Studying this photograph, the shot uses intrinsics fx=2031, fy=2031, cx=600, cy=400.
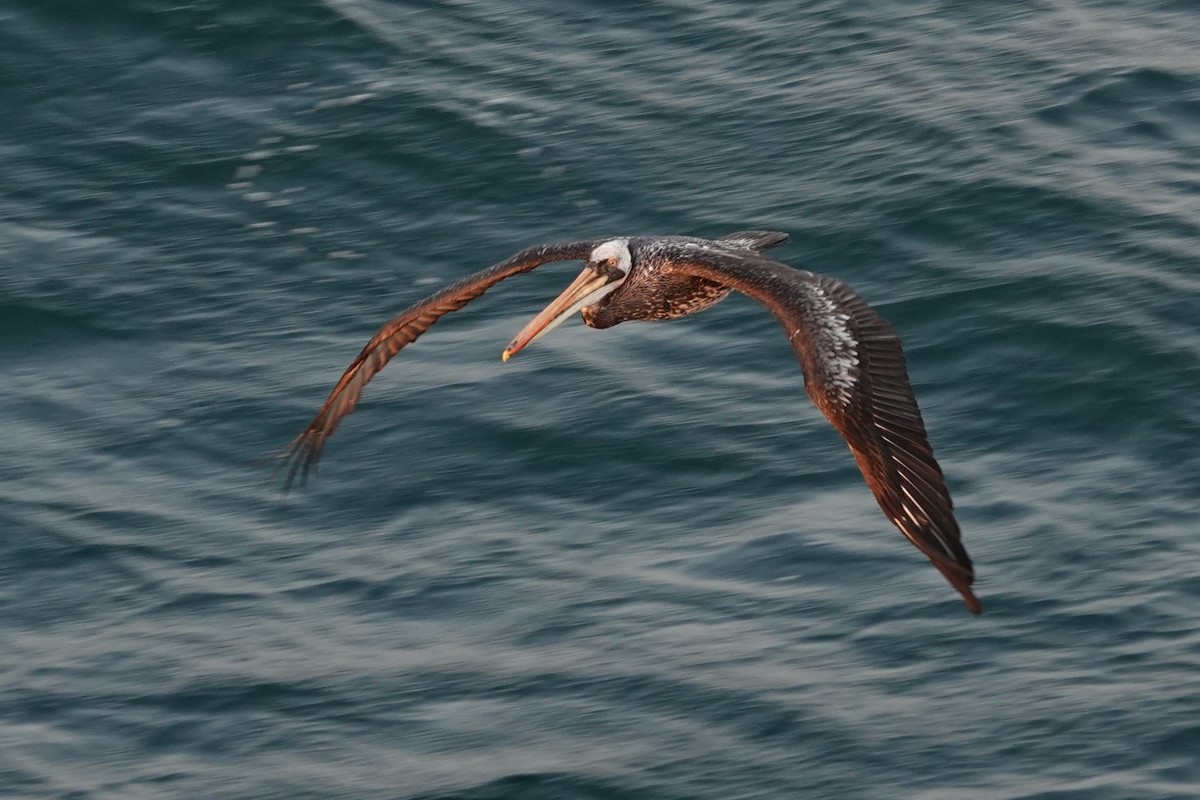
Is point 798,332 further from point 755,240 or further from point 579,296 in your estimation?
point 755,240

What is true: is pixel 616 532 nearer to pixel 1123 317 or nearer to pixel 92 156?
pixel 1123 317

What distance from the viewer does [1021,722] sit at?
→ 482 inches

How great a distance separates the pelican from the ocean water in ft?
6.17

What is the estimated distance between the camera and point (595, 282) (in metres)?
12.2

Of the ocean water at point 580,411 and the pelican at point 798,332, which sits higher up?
the pelican at point 798,332

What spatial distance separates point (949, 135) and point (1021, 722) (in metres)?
6.39

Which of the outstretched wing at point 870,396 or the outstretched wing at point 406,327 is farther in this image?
the outstretched wing at point 406,327

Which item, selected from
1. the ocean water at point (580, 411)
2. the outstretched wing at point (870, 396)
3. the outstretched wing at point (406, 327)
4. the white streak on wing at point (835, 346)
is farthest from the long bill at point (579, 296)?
the ocean water at point (580, 411)

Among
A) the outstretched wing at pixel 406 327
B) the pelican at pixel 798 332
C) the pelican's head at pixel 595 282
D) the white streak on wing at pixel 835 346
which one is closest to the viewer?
the pelican at pixel 798 332

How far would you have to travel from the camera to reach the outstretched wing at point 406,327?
11789 millimetres

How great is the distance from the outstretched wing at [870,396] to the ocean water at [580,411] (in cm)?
292

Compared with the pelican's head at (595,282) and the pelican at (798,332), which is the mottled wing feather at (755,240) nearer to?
the pelican at (798,332)

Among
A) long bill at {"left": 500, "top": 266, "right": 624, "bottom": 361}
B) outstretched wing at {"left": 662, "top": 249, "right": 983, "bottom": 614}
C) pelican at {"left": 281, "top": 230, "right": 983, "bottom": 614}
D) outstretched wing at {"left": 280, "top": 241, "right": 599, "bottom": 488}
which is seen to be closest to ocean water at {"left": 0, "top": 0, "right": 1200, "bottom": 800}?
outstretched wing at {"left": 280, "top": 241, "right": 599, "bottom": 488}

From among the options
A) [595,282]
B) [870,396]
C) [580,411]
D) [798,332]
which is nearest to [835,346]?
[798,332]
